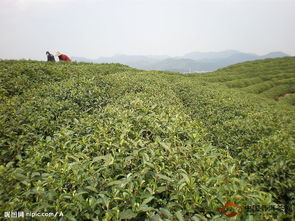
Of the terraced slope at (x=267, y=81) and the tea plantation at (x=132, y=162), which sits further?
the terraced slope at (x=267, y=81)

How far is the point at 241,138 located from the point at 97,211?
472 centimetres

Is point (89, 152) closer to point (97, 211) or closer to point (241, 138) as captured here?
point (97, 211)

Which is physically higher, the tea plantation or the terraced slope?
the terraced slope

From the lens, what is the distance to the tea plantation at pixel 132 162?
2.05 m

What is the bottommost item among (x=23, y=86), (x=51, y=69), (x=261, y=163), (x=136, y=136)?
(x=261, y=163)

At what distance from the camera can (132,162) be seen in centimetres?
274

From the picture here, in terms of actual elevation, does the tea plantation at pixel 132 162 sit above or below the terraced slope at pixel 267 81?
below

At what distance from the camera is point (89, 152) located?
9.80ft

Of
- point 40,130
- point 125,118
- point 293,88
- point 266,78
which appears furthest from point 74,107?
point 266,78

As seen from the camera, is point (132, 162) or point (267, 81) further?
point (267, 81)

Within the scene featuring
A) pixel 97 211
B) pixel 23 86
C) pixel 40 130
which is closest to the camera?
pixel 97 211

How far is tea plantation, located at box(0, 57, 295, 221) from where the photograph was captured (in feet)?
6.73

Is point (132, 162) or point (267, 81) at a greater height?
point (267, 81)

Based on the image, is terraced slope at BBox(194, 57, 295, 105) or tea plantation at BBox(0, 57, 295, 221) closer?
tea plantation at BBox(0, 57, 295, 221)
